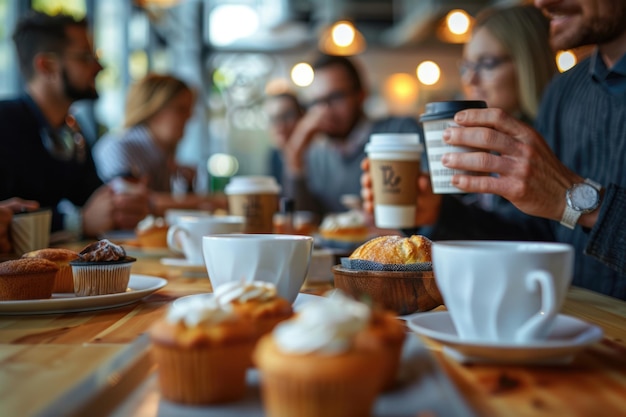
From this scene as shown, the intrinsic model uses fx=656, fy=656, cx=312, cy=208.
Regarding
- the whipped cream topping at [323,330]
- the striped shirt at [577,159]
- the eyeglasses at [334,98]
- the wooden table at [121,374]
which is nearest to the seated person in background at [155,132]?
the eyeglasses at [334,98]

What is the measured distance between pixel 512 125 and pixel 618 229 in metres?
0.36

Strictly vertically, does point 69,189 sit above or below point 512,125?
below

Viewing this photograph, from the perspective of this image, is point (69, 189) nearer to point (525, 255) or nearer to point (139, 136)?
point (139, 136)

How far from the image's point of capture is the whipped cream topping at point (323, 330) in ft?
1.84

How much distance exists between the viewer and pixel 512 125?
1.36m

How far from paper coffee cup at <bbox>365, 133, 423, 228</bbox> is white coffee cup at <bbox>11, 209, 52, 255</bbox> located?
94cm

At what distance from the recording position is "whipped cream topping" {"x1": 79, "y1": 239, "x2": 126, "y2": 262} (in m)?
1.21

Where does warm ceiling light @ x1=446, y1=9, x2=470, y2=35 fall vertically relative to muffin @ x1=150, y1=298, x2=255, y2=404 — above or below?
above

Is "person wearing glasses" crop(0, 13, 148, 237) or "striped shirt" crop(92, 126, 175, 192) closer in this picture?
"person wearing glasses" crop(0, 13, 148, 237)

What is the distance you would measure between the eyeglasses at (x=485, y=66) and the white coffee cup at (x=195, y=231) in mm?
1905

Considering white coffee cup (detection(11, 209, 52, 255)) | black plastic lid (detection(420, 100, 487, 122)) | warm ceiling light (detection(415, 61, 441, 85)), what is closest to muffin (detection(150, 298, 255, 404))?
black plastic lid (detection(420, 100, 487, 122))

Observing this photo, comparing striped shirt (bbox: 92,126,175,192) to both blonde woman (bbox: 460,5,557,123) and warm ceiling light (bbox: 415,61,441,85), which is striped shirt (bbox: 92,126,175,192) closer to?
blonde woman (bbox: 460,5,557,123)

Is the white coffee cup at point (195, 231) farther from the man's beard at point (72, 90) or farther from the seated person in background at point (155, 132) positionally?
the seated person in background at point (155, 132)

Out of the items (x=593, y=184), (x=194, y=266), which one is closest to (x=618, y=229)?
(x=593, y=184)
